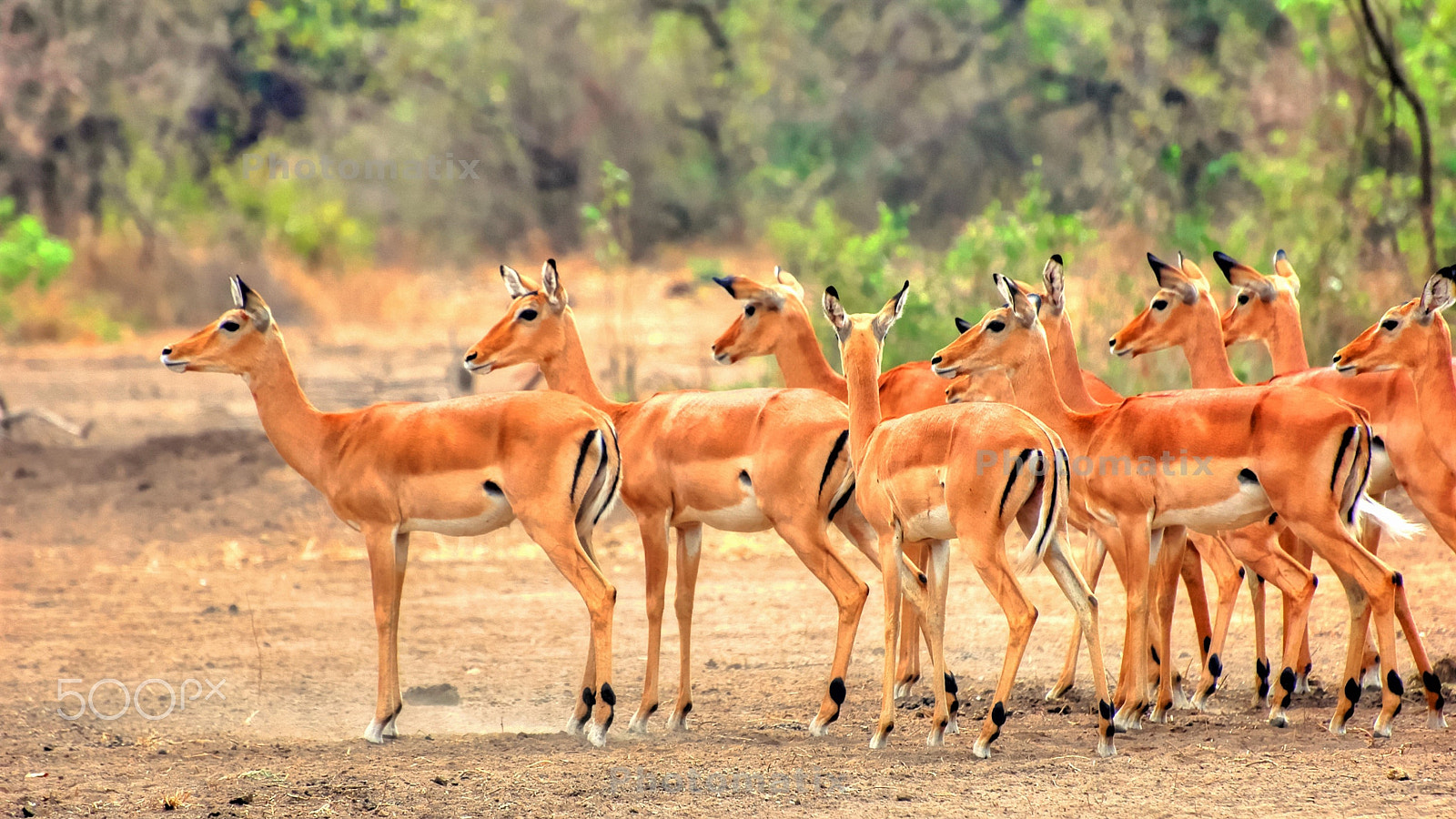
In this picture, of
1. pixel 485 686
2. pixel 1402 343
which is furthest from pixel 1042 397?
pixel 485 686

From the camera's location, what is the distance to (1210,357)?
805 centimetres

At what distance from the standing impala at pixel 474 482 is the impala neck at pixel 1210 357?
10.5 feet

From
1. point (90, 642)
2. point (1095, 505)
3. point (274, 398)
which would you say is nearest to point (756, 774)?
point (1095, 505)

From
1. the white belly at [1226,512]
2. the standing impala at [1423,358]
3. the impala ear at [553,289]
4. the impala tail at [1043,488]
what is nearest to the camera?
the impala tail at [1043,488]

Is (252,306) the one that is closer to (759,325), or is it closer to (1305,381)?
(759,325)

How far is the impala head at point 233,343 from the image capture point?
780cm

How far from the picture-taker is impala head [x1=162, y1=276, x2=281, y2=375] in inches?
307

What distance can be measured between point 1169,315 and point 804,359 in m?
2.01

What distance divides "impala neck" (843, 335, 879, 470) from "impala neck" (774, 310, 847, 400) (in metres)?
1.24

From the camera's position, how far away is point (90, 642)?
9.30 m

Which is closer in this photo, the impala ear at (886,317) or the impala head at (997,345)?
the impala ear at (886,317)

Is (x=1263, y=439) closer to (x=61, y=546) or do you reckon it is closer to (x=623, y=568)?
(x=623, y=568)

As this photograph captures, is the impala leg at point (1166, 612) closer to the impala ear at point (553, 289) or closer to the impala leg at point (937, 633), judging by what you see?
the impala leg at point (937, 633)

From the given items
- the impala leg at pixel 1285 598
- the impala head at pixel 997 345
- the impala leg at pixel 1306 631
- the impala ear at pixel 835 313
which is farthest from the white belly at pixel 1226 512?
the impala ear at pixel 835 313
